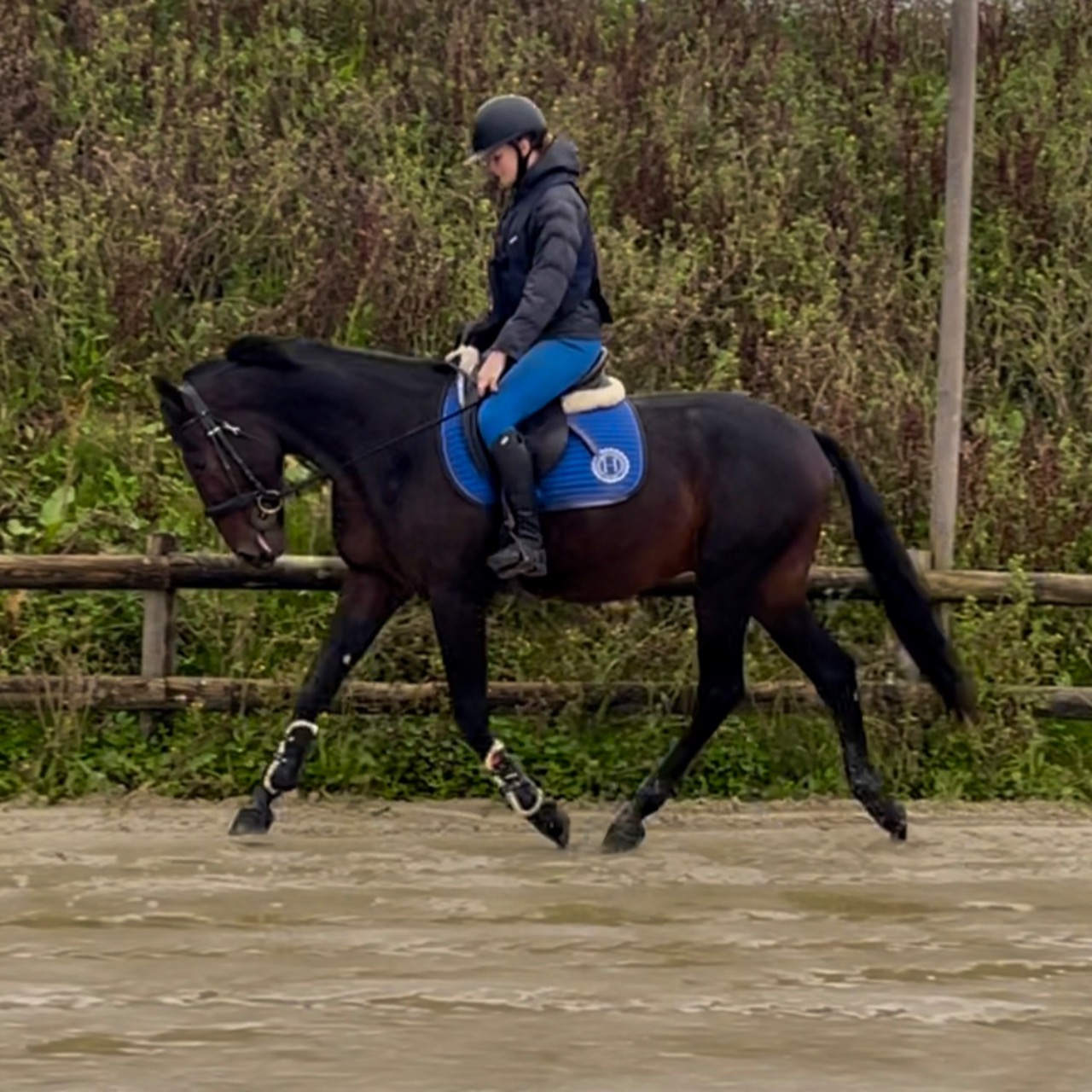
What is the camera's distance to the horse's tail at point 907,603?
958cm

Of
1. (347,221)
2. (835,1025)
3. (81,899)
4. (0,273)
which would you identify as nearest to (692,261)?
→ (347,221)

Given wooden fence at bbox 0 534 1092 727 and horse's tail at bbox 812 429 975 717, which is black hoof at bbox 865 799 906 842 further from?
wooden fence at bbox 0 534 1092 727

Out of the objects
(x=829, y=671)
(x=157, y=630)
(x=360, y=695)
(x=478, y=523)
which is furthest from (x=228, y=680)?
(x=829, y=671)

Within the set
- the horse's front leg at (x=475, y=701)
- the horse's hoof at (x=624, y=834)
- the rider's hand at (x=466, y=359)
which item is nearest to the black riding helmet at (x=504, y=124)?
the rider's hand at (x=466, y=359)

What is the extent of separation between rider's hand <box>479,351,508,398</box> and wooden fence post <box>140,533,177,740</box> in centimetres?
204

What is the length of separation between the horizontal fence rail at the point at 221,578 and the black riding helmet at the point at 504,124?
206 centimetres

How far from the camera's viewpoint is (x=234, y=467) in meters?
8.98

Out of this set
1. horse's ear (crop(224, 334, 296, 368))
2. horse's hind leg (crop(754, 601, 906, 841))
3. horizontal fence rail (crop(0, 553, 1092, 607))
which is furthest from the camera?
horizontal fence rail (crop(0, 553, 1092, 607))

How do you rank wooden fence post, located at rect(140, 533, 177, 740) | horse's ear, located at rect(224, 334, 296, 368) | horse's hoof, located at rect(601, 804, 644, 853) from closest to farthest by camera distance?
1. horse's hoof, located at rect(601, 804, 644, 853)
2. horse's ear, located at rect(224, 334, 296, 368)
3. wooden fence post, located at rect(140, 533, 177, 740)

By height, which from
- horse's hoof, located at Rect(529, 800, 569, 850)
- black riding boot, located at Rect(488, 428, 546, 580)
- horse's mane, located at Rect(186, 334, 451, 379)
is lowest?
horse's hoof, located at Rect(529, 800, 569, 850)

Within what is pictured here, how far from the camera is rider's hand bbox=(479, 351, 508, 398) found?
345 inches

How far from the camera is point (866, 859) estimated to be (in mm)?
8844

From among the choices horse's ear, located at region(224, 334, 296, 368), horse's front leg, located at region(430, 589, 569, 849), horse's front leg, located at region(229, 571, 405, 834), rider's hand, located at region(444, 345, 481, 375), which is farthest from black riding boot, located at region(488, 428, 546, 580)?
horse's ear, located at region(224, 334, 296, 368)

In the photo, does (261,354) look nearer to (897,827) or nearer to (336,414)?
(336,414)
